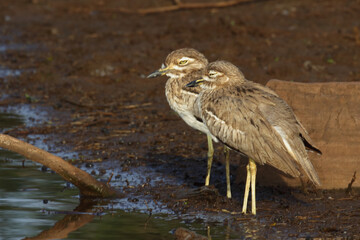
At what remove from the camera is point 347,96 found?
8.61 meters

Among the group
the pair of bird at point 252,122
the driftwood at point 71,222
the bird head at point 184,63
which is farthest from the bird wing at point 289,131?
the driftwood at point 71,222

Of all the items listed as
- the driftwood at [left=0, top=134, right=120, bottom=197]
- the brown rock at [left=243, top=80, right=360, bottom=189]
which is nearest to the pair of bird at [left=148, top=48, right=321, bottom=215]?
the brown rock at [left=243, top=80, right=360, bottom=189]

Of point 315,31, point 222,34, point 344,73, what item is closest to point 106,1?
point 222,34

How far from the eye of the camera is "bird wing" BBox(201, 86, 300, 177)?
23.8 ft

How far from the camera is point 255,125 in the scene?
24.1ft

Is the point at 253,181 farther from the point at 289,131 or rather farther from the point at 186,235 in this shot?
the point at 186,235

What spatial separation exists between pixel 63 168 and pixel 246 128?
204cm

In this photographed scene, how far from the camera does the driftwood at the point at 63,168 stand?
7676mm

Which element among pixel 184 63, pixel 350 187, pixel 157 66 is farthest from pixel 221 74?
pixel 157 66

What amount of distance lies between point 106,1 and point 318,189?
43.2 feet

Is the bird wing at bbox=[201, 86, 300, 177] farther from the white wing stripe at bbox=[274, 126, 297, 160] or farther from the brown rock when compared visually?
the brown rock

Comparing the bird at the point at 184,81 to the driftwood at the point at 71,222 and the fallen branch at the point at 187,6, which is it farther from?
the fallen branch at the point at 187,6

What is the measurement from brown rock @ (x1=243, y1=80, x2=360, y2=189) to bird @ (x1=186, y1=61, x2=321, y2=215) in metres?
0.97

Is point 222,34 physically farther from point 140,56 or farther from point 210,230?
point 210,230
